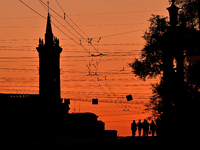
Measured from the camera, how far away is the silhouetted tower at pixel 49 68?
130375 millimetres

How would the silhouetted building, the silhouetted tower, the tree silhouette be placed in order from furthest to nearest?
the silhouetted tower
the silhouetted building
the tree silhouette

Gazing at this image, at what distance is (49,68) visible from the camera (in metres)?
133

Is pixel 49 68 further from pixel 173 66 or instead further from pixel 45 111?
pixel 173 66

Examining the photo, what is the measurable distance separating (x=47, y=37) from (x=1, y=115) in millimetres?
38760

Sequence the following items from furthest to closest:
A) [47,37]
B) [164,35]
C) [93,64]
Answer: [47,37], [93,64], [164,35]

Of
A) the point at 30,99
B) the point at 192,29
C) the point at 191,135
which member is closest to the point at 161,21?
the point at 192,29

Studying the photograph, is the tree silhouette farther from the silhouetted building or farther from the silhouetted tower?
the silhouetted tower

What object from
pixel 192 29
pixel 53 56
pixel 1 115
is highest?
pixel 53 56

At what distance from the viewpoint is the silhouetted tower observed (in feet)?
428

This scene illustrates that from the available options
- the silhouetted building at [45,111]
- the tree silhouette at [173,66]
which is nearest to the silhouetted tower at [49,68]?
the silhouetted building at [45,111]

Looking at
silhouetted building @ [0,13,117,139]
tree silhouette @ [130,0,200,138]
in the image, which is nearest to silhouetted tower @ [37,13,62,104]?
silhouetted building @ [0,13,117,139]

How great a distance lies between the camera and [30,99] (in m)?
116

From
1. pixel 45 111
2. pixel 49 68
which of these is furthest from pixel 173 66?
pixel 49 68

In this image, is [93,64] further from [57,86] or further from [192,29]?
[57,86]
